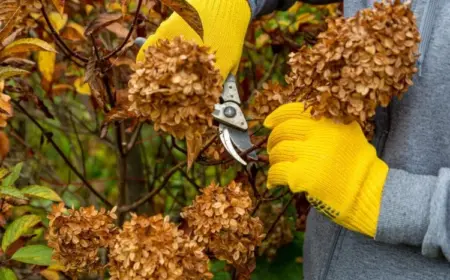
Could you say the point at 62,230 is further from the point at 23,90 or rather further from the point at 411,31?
the point at 411,31

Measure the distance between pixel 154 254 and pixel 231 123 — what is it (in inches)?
10.9

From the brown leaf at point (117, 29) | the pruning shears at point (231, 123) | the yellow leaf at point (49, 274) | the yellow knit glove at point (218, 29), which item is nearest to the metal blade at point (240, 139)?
the pruning shears at point (231, 123)

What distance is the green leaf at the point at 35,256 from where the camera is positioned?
136 centimetres

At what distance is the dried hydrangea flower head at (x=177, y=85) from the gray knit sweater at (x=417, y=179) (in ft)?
1.01

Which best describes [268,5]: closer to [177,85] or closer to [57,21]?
[177,85]

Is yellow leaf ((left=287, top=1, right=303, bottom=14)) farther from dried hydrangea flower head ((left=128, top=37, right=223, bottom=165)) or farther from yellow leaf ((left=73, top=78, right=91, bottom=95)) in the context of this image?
dried hydrangea flower head ((left=128, top=37, right=223, bottom=165))

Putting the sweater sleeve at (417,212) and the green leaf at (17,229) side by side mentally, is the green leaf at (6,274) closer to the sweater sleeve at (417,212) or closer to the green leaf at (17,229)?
the green leaf at (17,229)

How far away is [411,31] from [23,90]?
923 mm

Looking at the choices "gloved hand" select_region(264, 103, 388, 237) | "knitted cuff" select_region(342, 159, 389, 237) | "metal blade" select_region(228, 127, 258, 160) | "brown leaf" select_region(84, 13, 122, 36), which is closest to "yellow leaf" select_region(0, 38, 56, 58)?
"brown leaf" select_region(84, 13, 122, 36)

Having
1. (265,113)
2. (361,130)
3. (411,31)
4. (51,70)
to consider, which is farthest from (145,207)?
(411,31)

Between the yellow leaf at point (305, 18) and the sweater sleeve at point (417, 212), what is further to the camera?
the yellow leaf at point (305, 18)

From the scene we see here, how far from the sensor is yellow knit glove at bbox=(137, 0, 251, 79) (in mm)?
1271

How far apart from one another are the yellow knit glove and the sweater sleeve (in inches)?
14.9

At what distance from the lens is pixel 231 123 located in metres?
1.21
